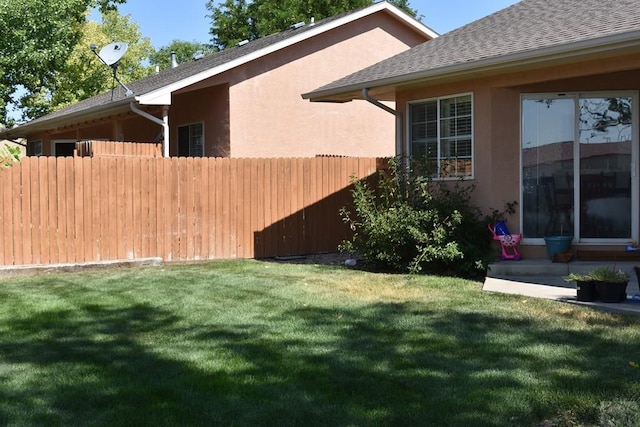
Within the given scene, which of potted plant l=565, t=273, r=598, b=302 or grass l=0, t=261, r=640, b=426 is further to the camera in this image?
potted plant l=565, t=273, r=598, b=302

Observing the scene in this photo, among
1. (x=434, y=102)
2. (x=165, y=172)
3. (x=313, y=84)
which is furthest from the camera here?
(x=313, y=84)

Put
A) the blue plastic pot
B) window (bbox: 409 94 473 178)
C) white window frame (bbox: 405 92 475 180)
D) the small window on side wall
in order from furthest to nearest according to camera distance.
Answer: the small window on side wall
window (bbox: 409 94 473 178)
white window frame (bbox: 405 92 475 180)
the blue plastic pot

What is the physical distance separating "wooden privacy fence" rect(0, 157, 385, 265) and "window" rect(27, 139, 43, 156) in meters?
15.3

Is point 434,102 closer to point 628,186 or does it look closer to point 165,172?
point 628,186

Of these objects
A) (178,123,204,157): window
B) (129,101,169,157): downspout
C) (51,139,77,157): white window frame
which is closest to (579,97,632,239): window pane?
(129,101,169,157): downspout

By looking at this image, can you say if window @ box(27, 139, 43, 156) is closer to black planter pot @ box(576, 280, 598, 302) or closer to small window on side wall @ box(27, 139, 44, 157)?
small window on side wall @ box(27, 139, 44, 157)

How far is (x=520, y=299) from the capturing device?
8195 mm

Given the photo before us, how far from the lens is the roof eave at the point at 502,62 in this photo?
800cm

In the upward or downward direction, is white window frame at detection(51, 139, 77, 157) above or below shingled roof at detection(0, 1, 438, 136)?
below

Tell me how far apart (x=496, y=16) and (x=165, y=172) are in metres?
6.32

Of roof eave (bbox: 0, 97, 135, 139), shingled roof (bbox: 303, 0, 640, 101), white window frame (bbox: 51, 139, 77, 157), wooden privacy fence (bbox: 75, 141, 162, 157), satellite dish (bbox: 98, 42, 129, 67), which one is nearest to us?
shingled roof (bbox: 303, 0, 640, 101)

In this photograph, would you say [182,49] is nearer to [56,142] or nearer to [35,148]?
[35,148]

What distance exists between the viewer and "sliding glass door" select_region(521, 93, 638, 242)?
1019cm

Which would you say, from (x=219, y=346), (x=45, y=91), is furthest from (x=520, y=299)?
(x=45, y=91)
